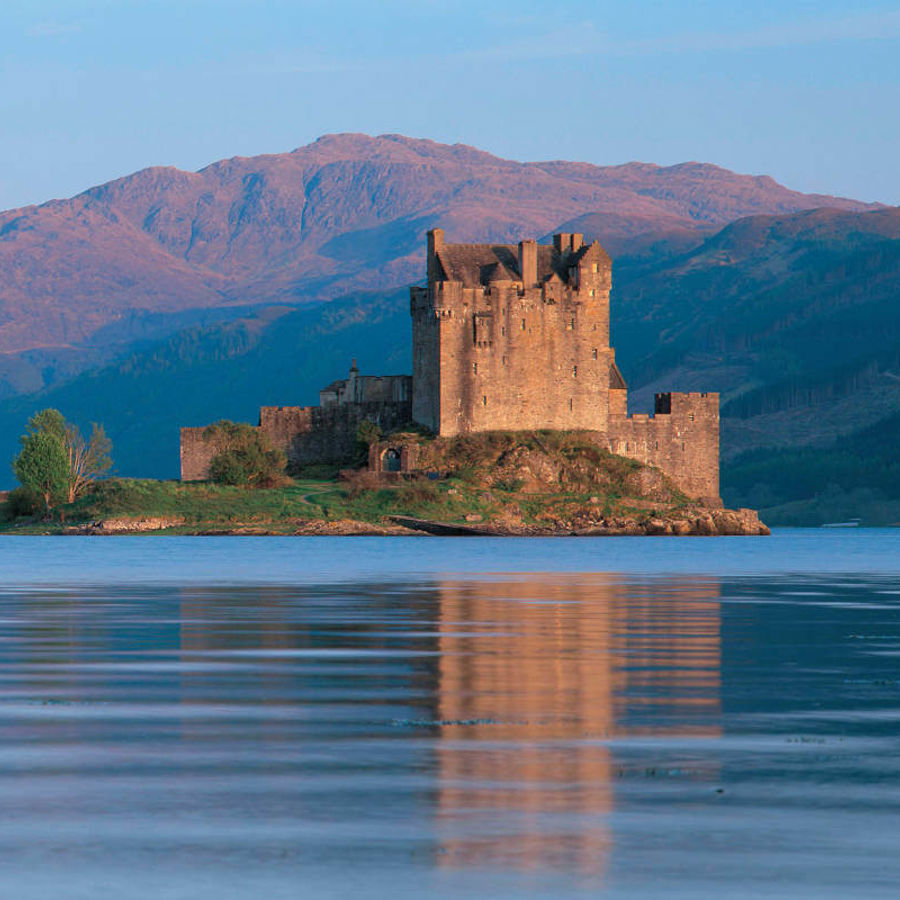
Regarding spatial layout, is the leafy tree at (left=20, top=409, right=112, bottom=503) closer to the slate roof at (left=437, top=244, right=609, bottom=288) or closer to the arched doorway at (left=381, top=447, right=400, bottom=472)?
the arched doorway at (left=381, top=447, right=400, bottom=472)

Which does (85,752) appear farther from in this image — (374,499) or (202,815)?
(374,499)

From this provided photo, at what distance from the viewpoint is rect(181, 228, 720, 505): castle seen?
130 meters

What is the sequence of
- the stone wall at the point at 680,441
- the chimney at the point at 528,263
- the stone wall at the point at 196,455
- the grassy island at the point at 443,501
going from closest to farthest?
the grassy island at the point at 443,501 < the chimney at the point at 528,263 < the stone wall at the point at 196,455 < the stone wall at the point at 680,441

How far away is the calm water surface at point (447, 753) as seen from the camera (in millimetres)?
12414

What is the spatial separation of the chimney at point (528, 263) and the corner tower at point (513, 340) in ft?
0.24

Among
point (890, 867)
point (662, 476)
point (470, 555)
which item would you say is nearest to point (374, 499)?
point (662, 476)

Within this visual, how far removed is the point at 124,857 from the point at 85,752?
499 cm

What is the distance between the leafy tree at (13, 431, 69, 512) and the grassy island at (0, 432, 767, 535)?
1715 millimetres

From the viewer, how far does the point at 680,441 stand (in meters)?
135

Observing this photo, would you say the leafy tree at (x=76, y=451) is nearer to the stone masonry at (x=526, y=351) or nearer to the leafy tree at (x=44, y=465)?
the leafy tree at (x=44, y=465)

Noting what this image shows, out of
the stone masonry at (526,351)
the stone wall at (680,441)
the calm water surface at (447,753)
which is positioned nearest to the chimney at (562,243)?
the stone masonry at (526,351)

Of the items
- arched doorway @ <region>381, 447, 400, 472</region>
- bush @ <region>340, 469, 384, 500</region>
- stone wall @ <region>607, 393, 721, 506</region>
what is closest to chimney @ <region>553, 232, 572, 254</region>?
stone wall @ <region>607, 393, 721, 506</region>

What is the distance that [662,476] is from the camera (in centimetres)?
13112

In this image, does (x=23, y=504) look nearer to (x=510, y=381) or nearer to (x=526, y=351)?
(x=510, y=381)
